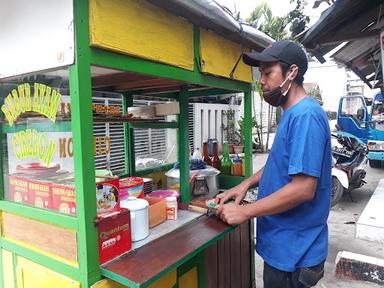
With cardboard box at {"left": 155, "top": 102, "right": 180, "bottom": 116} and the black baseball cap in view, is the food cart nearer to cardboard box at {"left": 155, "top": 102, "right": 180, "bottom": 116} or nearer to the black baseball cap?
cardboard box at {"left": 155, "top": 102, "right": 180, "bottom": 116}

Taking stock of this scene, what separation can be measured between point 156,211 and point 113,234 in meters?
0.46

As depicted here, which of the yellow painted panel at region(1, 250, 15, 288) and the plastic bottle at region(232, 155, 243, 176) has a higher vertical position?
the plastic bottle at region(232, 155, 243, 176)

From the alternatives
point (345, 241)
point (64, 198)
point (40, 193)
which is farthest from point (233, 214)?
point (345, 241)

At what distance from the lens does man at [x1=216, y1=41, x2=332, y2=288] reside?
1.46 metres

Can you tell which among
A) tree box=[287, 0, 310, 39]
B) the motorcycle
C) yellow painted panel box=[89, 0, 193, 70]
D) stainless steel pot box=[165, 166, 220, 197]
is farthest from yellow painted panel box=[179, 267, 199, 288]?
the motorcycle

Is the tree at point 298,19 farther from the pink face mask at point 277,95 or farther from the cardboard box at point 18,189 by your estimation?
the cardboard box at point 18,189

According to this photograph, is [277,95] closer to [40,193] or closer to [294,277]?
[294,277]

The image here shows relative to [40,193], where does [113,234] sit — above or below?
below

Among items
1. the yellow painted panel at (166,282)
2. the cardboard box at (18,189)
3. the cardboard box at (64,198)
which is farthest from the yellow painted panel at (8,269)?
the yellow painted panel at (166,282)

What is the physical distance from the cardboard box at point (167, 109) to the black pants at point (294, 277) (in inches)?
46.3

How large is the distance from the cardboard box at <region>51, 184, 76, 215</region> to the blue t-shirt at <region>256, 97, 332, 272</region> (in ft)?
3.41

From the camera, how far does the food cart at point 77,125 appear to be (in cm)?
127

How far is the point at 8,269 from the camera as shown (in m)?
1.80

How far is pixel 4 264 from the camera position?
183 centimetres
